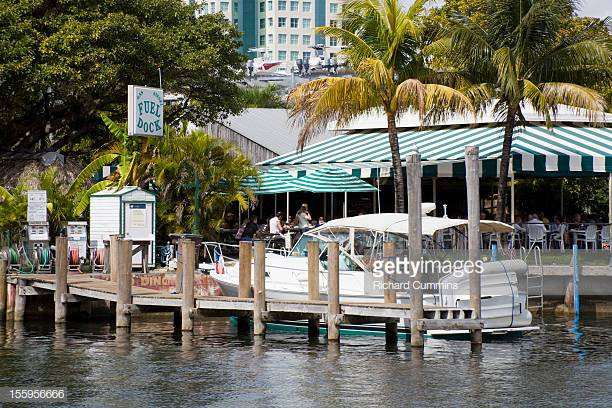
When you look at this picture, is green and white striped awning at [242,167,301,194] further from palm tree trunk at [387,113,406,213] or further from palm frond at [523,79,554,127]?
palm frond at [523,79,554,127]

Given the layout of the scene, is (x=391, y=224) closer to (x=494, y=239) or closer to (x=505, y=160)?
(x=494, y=239)

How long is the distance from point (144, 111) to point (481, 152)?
30.8 feet

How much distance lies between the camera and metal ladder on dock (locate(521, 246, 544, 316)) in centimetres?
2830

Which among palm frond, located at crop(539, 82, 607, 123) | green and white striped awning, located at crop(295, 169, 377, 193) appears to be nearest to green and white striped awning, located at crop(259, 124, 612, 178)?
green and white striped awning, located at crop(295, 169, 377, 193)

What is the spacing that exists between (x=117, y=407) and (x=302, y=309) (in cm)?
556

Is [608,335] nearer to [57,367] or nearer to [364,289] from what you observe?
[364,289]

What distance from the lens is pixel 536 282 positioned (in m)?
28.7

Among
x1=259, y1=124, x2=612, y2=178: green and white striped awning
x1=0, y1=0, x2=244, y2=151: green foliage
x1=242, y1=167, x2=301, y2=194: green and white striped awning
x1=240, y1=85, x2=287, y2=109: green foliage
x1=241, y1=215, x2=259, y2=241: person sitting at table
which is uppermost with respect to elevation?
x1=240, y1=85, x2=287, y2=109: green foliage

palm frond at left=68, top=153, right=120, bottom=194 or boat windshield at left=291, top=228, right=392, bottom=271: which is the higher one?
palm frond at left=68, top=153, right=120, bottom=194

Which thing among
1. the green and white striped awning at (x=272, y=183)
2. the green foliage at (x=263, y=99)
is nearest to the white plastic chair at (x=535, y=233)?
the green and white striped awning at (x=272, y=183)

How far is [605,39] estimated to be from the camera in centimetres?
3122

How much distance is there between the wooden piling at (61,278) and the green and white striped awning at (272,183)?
27.6 ft

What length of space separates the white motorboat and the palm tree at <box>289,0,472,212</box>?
4.89 metres

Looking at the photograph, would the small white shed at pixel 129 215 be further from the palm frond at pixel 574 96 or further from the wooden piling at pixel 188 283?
the palm frond at pixel 574 96
